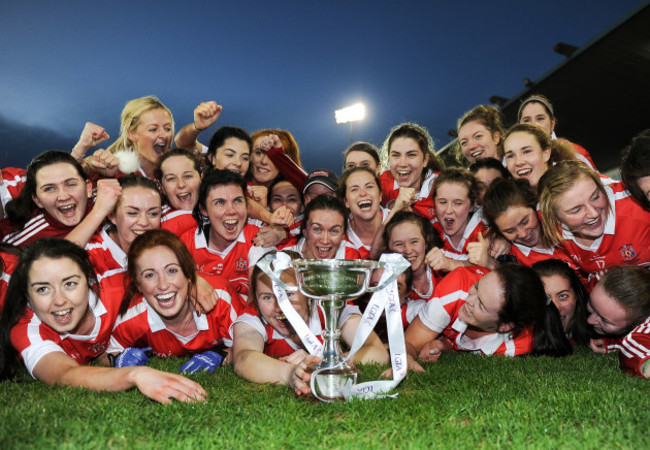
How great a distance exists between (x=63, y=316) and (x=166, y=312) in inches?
26.6

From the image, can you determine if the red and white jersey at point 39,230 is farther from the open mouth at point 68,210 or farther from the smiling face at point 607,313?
the smiling face at point 607,313

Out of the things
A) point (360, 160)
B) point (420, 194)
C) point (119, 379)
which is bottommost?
point (119, 379)

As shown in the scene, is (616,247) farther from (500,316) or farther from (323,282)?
(323,282)

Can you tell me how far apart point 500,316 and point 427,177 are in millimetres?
2752

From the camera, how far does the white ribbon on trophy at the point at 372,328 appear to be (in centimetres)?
256

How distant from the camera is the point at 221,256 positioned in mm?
5105

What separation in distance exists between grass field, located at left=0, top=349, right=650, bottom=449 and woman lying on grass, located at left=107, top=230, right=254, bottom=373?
0.77 m

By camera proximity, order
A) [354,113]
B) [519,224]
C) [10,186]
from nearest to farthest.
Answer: [519,224], [10,186], [354,113]

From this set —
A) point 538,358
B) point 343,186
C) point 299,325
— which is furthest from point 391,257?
point 343,186

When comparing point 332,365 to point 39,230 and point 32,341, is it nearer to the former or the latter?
point 32,341

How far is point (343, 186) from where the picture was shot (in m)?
5.58

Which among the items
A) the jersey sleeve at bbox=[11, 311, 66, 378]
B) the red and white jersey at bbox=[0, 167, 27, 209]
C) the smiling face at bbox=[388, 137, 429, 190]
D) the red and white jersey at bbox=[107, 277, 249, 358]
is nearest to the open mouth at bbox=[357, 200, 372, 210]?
the smiling face at bbox=[388, 137, 429, 190]

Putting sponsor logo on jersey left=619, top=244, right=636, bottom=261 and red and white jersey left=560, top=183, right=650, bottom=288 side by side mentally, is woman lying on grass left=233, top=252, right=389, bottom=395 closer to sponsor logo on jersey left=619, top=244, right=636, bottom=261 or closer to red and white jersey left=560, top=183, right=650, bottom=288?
red and white jersey left=560, top=183, right=650, bottom=288

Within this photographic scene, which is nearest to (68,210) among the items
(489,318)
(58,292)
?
(58,292)
